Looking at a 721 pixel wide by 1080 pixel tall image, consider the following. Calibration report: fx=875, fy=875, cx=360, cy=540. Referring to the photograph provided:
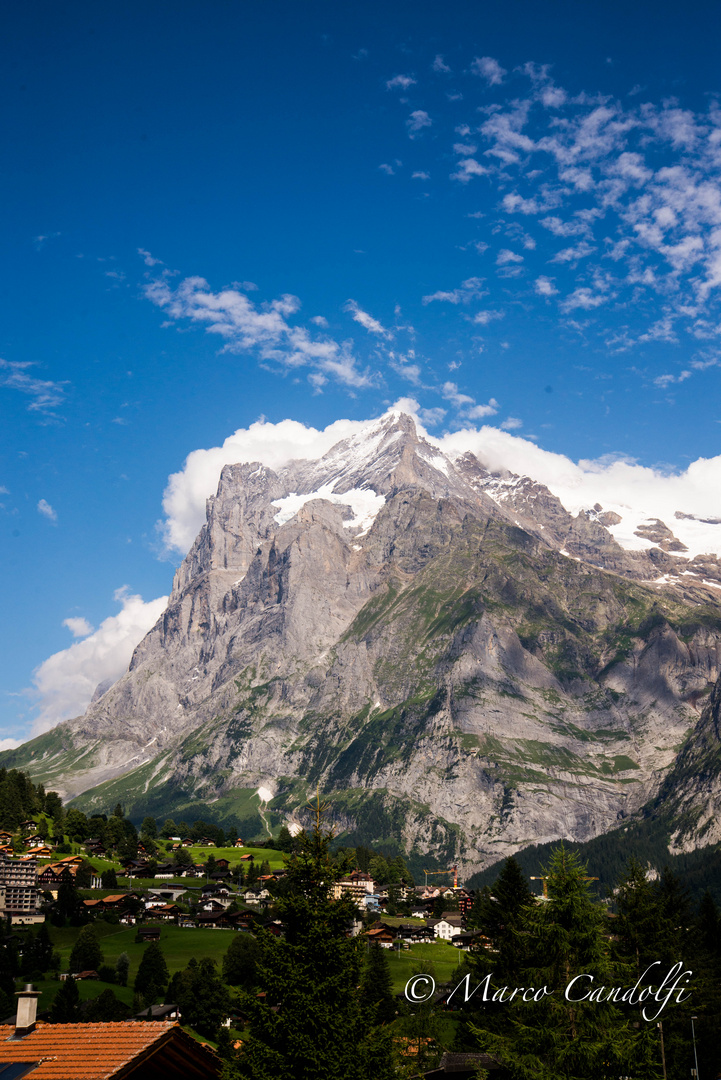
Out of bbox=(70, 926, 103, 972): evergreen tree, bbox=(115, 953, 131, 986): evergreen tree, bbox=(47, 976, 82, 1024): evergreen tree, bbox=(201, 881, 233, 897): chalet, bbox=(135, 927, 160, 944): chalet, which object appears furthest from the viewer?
bbox=(201, 881, 233, 897): chalet

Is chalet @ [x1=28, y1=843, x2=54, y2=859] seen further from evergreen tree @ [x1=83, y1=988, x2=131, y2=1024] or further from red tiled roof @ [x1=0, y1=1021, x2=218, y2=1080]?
red tiled roof @ [x1=0, y1=1021, x2=218, y2=1080]

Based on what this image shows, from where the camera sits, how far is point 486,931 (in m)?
52.3

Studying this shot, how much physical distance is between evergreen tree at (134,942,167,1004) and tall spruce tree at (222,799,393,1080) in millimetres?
87120

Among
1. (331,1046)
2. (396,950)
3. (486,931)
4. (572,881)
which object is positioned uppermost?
(572,881)

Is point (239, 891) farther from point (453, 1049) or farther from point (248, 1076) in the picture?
point (248, 1076)

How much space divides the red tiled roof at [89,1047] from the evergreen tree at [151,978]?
90.3m

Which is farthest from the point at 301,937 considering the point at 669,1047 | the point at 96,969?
the point at 96,969

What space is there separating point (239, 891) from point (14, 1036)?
7244 inches

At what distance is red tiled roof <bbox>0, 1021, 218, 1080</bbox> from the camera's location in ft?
55.1

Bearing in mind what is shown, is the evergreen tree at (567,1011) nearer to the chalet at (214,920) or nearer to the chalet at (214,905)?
the chalet at (214,920)

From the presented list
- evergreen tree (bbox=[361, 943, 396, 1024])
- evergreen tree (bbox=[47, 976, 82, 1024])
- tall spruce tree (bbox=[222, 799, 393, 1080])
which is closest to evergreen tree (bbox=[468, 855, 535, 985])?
evergreen tree (bbox=[361, 943, 396, 1024])

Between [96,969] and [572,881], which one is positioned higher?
[572,881]

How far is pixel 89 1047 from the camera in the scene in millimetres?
17406

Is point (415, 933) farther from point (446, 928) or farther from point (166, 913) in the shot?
point (166, 913)
